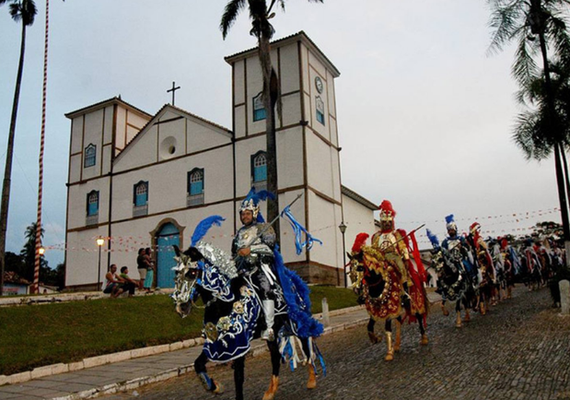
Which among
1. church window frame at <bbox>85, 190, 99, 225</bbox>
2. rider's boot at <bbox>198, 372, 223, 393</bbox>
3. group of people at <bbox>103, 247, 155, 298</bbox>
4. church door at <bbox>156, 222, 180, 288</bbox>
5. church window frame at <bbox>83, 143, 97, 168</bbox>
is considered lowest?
rider's boot at <bbox>198, 372, 223, 393</bbox>

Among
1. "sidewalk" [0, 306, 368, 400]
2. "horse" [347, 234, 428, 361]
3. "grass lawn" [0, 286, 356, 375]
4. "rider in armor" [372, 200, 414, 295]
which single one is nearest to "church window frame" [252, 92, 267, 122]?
"grass lawn" [0, 286, 356, 375]

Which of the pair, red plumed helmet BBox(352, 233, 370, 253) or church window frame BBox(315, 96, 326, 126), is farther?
church window frame BBox(315, 96, 326, 126)

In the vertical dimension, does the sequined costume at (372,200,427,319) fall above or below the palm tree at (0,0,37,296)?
below

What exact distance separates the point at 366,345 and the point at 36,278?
1551cm

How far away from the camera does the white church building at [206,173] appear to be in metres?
28.6

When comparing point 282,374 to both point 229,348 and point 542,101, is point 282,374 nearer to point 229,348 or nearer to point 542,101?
point 229,348

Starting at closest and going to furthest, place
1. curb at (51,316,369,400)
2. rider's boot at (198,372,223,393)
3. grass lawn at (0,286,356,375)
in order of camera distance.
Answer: rider's boot at (198,372,223,393) → curb at (51,316,369,400) → grass lawn at (0,286,356,375)

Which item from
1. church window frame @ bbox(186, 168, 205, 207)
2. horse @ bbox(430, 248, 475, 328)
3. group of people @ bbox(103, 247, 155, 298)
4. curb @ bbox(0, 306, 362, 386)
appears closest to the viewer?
curb @ bbox(0, 306, 362, 386)

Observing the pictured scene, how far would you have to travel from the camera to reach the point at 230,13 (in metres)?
21.9

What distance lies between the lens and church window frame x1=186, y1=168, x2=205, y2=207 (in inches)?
1243

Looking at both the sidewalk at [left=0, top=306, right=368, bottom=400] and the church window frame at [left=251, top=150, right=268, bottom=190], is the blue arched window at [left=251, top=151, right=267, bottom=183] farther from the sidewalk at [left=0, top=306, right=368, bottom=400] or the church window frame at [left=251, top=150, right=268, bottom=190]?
the sidewalk at [left=0, top=306, right=368, bottom=400]

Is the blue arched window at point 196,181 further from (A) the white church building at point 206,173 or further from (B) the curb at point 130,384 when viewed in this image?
(B) the curb at point 130,384

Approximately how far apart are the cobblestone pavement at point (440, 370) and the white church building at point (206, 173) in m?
15.7

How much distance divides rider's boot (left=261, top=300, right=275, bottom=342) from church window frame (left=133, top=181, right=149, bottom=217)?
90.2 ft
